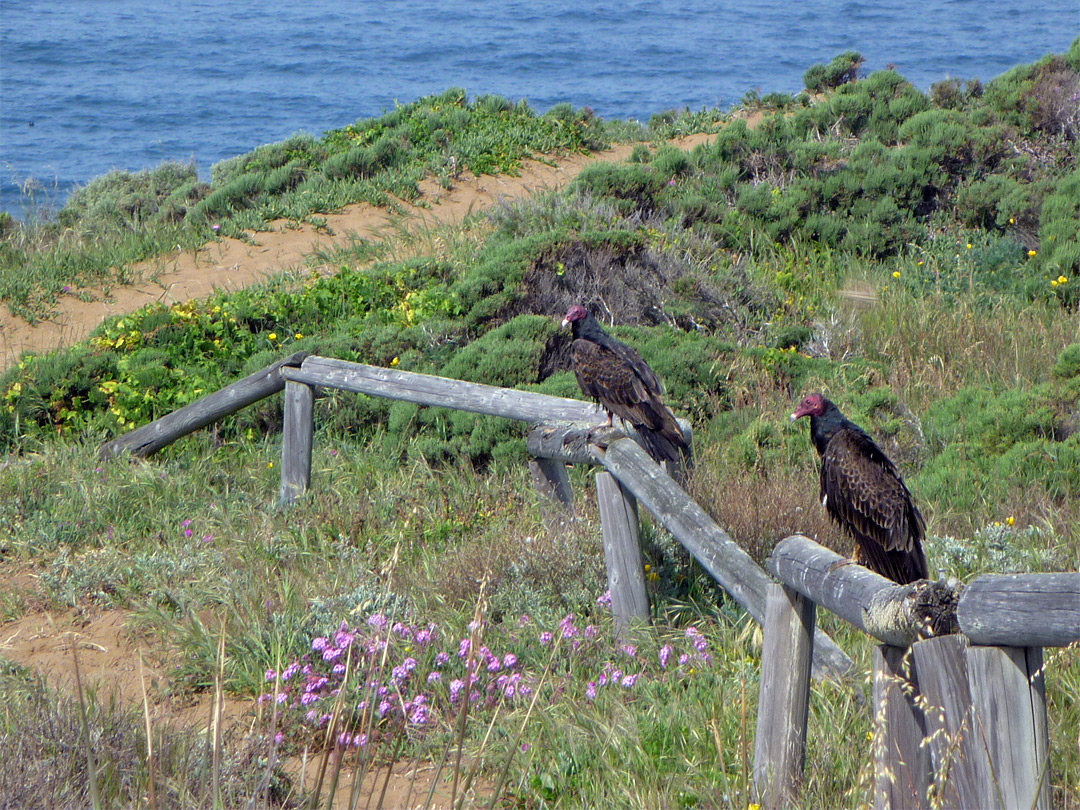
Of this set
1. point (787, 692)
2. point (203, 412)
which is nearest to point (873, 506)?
point (787, 692)

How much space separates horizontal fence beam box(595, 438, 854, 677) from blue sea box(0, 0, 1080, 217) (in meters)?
20.5

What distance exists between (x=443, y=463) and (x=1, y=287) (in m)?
5.75

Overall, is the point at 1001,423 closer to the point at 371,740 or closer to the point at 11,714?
the point at 371,740

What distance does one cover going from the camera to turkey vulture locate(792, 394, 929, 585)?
3.38 meters

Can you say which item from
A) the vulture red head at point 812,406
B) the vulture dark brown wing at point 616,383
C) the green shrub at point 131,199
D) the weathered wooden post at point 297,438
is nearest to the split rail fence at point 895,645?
the vulture dark brown wing at point 616,383

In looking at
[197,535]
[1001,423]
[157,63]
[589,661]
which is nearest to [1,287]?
[197,535]

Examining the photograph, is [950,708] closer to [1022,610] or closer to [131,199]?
[1022,610]

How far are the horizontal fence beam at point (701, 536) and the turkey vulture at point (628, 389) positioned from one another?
61 cm

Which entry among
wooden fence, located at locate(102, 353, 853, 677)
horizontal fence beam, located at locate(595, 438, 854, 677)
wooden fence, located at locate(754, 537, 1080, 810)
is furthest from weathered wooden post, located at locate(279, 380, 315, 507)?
wooden fence, located at locate(754, 537, 1080, 810)

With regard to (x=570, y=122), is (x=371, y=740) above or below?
below

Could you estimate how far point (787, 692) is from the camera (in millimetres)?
2475

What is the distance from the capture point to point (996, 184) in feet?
32.8

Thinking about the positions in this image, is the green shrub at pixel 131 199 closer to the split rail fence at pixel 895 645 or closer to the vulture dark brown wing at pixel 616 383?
the vulture dark brown wing at pixel 616 383

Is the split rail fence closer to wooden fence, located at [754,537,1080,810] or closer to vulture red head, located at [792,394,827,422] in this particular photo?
wooden fence, located at [754,537,1080,810]
